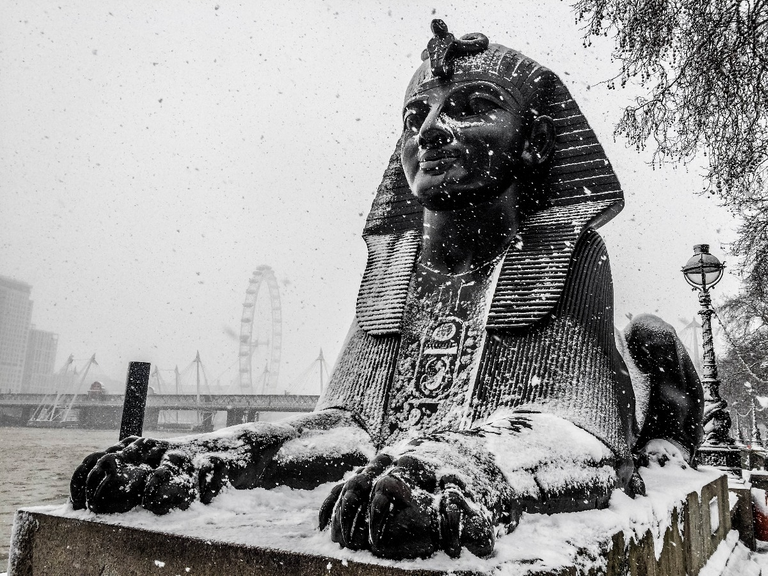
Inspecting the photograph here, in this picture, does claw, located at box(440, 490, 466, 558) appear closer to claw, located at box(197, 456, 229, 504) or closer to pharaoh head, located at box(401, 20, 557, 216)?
claw, located at box(197, 456, 229, 504)

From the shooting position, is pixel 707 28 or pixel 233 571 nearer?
pixel 233 571

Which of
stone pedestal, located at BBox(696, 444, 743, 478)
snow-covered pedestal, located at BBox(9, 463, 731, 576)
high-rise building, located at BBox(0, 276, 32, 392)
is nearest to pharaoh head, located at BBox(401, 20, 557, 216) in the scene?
snow-covered pedestal, located at BBox(9, 463, 731, 576)

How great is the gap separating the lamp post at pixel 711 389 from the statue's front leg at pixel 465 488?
6492 millimetres

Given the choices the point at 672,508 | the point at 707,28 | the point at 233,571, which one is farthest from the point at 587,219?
the point at 707,28

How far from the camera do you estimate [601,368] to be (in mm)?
2426

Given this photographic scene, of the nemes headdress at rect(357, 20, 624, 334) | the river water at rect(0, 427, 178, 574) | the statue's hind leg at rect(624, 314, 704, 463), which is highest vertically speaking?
the nemes headdress at rect(357, 20, 624, 334)

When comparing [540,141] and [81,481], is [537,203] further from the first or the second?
[81,481]

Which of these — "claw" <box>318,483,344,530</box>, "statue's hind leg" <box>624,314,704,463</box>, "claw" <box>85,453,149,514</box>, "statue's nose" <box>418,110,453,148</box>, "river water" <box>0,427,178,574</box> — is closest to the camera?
"claw" <box>318,483,344,530</box>

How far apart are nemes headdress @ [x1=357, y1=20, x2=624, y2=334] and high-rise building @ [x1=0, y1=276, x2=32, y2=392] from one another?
375 feet

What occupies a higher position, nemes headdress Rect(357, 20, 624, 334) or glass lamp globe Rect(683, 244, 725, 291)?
glass lamp globe Rect(683, 244, 725, 291)

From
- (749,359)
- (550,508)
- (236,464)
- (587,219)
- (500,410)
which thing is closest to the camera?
(550,508)

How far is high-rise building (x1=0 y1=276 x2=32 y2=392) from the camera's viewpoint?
333 feet

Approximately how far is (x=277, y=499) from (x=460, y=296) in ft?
4.28

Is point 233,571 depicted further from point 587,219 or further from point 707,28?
point 707,28
